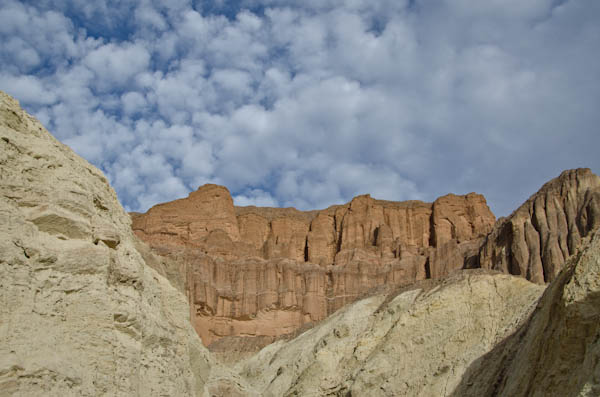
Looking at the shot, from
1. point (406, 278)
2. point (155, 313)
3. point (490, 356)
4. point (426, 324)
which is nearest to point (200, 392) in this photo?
point (155, 313)

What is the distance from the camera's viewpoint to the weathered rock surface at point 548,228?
5662cm

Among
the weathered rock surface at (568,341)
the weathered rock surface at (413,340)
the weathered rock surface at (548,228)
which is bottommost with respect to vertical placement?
the weathered rock surface at (568,341)

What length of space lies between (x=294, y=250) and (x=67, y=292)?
→ 78.5 meters

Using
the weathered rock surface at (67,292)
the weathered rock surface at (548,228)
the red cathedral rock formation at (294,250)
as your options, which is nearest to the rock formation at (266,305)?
the weathered rock surface at (67,292)

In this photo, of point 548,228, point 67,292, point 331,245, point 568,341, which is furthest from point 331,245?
point 67,292

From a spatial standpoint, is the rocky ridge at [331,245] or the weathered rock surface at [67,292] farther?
the rocky ridge at [331,245]

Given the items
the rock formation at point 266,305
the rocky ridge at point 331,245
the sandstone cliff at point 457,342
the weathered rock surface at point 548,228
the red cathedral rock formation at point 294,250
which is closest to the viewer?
the rock formation at point 266,305

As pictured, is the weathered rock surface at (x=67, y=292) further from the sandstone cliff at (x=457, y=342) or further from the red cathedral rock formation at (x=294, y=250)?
the red cathedral rock formation at (x=294, y=250)

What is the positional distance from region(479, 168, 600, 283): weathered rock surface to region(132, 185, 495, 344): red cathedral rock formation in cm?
693

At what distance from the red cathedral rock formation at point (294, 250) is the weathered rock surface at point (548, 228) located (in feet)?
22.7

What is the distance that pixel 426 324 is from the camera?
3369 cm

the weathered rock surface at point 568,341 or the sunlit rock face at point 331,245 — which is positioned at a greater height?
the sunlit rock face at point 331,245

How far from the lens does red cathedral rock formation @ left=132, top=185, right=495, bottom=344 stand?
242 feet

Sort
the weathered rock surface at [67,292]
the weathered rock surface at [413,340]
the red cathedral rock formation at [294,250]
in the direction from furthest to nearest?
1. the red cathedral rock formation at [294,250]
2. the weathered rock surface at [413,340]
3. the weathered rock surface at [67,292]
